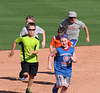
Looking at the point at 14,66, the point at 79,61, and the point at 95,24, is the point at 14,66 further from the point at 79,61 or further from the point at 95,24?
the point at 95,24

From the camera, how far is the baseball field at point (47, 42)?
1166cm

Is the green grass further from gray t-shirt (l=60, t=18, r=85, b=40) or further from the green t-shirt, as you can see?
the green t-shirt

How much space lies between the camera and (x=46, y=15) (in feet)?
103

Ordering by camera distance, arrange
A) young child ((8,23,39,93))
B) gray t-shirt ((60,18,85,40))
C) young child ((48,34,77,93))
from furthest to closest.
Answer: gray t-shirt ((60,18,85,40)) → young child ((8,23,39,93)) → young child ((48,34,77,93))

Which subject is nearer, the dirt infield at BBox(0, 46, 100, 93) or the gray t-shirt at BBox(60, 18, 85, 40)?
the dirt infield at BBox(0, 46, 100, 93)

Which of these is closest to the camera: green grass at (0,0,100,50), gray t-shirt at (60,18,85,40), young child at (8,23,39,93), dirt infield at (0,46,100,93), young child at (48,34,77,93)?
young child at (48,34,77,93)

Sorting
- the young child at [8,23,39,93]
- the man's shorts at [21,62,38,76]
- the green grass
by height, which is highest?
the young child at [8,23,39,93]

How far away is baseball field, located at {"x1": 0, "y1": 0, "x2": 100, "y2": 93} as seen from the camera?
11.7 m

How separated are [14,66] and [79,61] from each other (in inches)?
117

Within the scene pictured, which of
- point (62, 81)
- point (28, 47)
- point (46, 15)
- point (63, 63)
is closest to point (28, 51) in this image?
point (28, 47)

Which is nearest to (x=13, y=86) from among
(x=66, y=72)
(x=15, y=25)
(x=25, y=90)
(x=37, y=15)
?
(x=25, y=90)

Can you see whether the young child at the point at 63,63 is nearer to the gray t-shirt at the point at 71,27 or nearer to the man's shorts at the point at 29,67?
the man's shorts at the point at 29,67

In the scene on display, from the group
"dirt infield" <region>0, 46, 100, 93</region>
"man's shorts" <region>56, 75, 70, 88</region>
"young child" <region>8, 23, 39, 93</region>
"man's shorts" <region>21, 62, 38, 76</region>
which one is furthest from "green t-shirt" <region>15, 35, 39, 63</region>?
"man's shorts" <region>56, 75, 70, 88</region>

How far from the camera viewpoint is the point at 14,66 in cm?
1462
